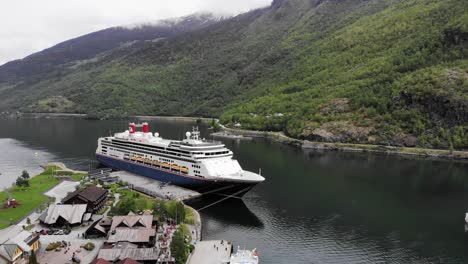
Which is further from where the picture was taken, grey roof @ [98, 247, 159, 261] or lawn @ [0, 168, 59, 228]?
lawn @ [0, 168, 59, 228]

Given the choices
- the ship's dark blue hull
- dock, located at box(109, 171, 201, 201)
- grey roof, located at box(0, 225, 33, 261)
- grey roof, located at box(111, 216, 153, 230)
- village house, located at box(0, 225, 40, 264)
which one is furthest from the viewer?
dock, located at box(109, 171, 201, 201)

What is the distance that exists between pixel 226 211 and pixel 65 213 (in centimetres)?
2083

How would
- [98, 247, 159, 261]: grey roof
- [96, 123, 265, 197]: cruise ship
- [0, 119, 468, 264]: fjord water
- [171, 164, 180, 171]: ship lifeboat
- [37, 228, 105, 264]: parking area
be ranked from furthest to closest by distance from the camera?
[171, 164, 180, 171]: ship lifeboat, [96, 123, 265, 197]: cruise ship, [0, 119, 468, 264]: fjord water, [37, 228, 105, 264]: parking area, [98, 247, 159, 261]: grey roof

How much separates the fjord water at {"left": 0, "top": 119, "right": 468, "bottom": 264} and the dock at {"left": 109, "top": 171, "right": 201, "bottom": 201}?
3.10m

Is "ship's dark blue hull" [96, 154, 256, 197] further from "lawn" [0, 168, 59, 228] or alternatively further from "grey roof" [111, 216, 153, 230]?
"grey roof" [111, 216, 153, 230]

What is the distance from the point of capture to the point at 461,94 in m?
122

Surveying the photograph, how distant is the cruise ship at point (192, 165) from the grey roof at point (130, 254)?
21406 millimetres

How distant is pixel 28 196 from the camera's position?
187ft

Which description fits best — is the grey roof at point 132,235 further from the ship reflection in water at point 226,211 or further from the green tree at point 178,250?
the ship reflection in water at point 226,211

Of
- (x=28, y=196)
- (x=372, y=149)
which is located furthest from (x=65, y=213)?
(x=372, y=149)

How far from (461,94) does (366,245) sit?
313 ft

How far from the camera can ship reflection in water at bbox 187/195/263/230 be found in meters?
52.2

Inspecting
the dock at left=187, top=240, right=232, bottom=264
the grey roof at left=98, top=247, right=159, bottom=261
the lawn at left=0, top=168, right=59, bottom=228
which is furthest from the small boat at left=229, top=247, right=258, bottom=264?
the lawn at left=0, top=168, right=59, bottom=228

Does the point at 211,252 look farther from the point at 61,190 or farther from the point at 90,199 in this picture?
the point at 61,190
